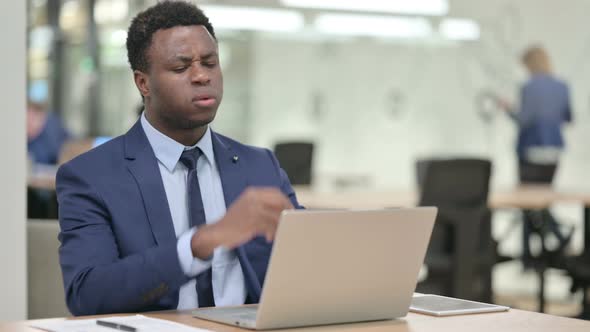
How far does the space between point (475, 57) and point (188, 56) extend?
768 centimetres

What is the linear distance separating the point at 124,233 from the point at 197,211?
184mm

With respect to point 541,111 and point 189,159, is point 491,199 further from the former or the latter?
point 189,159

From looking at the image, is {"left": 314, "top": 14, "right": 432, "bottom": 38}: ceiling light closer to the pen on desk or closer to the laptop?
the laptop

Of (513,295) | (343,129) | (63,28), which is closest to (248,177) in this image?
(513,295)

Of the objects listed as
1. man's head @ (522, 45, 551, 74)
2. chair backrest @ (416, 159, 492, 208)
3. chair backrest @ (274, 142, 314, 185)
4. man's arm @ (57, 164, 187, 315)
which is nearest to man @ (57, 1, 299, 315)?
man's arm @ (57, 164, 187, 315)

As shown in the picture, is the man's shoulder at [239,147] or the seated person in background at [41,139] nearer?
the man's shoulder at [239,147]

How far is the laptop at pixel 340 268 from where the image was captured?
1.96 m

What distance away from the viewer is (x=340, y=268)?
2061mm

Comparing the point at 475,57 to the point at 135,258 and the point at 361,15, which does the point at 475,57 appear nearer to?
the point at 361,15

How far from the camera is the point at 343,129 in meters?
10.1

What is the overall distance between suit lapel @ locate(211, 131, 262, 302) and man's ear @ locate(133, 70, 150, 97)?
0.66ft

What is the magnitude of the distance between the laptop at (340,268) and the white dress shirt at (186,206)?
0.26 metres

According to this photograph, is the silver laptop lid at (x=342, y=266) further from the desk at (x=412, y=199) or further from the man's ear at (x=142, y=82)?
the desk at (x=412, y=199)
